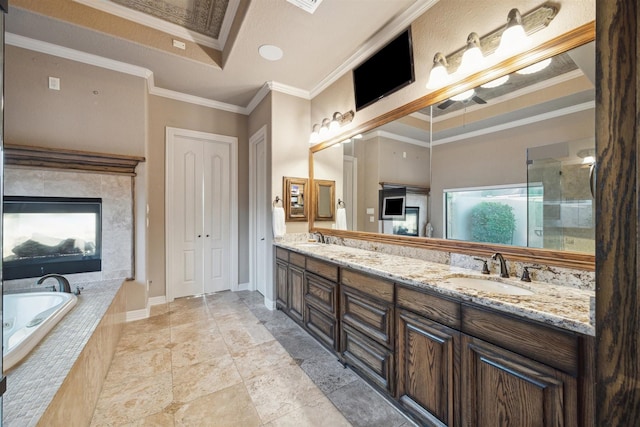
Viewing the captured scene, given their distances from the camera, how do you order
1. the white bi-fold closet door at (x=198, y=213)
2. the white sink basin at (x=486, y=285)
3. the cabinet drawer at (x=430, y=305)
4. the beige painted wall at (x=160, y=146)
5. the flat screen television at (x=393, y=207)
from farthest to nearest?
the white bi-fold closet door at (x=198, y=213) < the beige painted wall at (x=160, y=146) < the flat screen television at (x=393, y=207) < the white sink basin at (x=486, y=285) < the cabinet drawer at (x=430, y=305)

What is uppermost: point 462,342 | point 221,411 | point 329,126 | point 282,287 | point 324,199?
point 329,126

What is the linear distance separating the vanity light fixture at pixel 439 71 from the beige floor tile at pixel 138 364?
2990 mm

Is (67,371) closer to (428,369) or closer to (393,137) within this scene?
(428,369)

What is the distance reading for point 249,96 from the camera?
3619 millimetres

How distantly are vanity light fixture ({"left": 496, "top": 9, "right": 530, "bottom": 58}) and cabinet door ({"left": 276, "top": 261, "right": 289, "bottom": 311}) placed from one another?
8.37 feet

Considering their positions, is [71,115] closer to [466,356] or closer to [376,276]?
[376,276]

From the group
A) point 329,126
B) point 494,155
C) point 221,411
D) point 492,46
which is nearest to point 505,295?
point 494,155

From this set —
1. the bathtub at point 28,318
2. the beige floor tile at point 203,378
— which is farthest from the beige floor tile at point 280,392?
the bathtub at point 28,318

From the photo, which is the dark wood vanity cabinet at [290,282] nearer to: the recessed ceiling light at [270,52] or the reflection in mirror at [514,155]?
the reflection in mirror at [514,155]

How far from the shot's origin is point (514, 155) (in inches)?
60.7

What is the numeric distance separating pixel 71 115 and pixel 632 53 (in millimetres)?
3819

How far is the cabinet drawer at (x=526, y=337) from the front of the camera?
2.99 feet

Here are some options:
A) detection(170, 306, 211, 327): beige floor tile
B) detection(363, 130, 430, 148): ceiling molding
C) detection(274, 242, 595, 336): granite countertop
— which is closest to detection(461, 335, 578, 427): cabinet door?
detection(274, 242, 595, 336): granite countertop

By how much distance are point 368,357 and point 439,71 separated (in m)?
2.04
